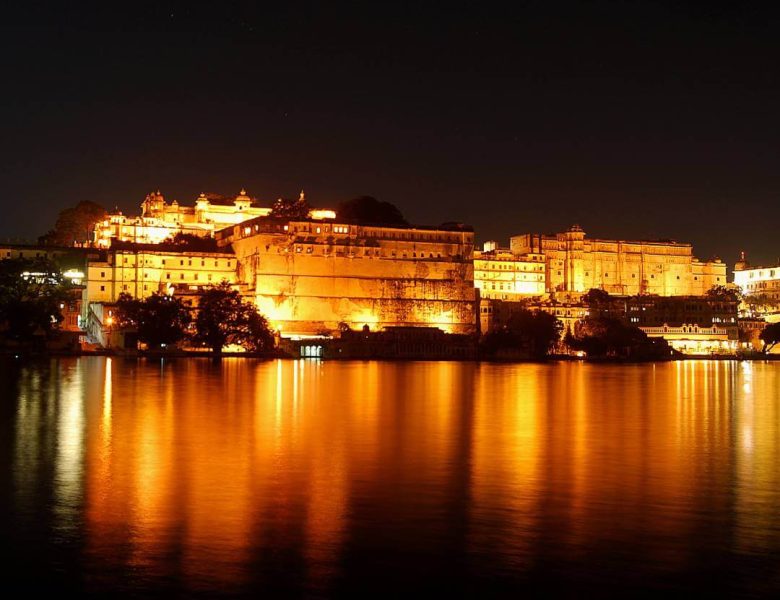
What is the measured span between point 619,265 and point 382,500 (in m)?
93.7

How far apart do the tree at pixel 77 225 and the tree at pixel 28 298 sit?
20.3m

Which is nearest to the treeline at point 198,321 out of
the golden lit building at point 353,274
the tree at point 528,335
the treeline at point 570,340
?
the golden lit building at point 353,274

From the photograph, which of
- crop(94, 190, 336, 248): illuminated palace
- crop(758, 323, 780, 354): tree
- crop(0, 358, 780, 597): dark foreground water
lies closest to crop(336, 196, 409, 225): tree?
crop(94, 190, 336, 248): illuminated palace

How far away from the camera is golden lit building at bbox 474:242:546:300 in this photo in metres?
94.6

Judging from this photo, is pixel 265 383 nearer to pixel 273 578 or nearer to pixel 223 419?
pixel 223 419

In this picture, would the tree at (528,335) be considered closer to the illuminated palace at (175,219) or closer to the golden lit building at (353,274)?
the golden lit building at (353,274)

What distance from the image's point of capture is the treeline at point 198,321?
64.9 meters

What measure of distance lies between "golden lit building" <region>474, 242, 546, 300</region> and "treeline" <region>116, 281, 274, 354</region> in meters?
29.4

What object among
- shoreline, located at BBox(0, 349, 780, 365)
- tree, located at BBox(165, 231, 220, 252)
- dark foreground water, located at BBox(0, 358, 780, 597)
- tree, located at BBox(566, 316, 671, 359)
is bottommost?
dark foreground water, located at BBox(0, 358, 780, 597)

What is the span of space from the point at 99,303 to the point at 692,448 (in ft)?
182

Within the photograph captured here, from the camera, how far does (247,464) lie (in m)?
16.4

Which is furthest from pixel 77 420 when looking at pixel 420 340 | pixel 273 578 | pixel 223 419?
pixel 420 340

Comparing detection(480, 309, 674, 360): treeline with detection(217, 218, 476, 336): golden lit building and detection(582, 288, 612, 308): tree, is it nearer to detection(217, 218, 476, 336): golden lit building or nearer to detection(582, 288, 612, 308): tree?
detection(582, 288, 612, 308): tree

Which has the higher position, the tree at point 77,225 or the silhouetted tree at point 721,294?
the tree at point 77,225
